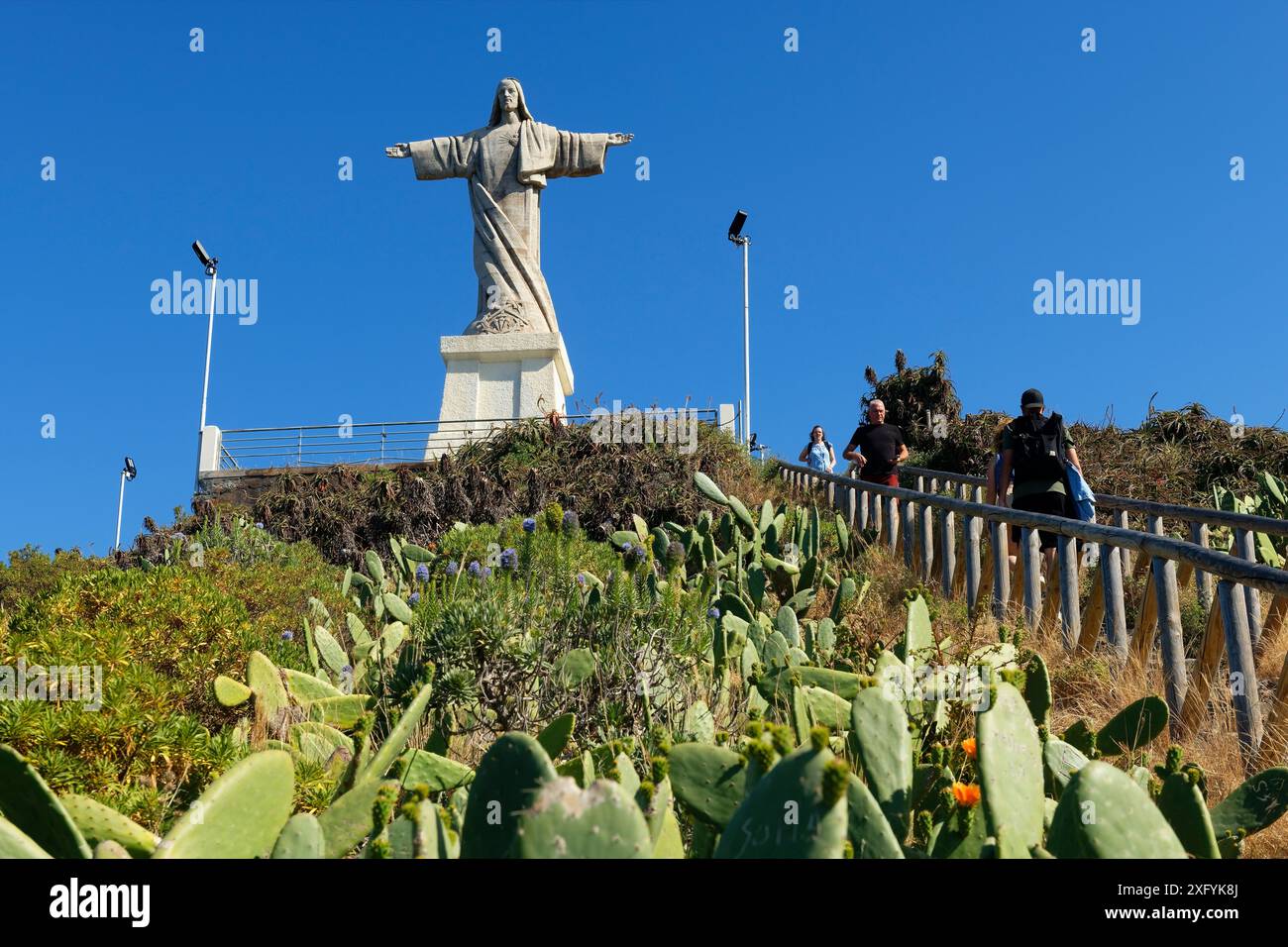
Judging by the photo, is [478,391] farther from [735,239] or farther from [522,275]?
[735,239]

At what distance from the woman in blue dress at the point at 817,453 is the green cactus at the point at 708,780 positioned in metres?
11.1

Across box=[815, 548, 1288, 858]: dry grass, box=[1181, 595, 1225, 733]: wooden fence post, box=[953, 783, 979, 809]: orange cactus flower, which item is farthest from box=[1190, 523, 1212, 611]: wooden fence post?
box=[953, 783, 979, 809]: orange cactus flower

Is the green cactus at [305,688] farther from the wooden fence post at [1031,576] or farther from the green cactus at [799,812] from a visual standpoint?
the wooden fence post at [1031,576]

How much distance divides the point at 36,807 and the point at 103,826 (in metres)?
0.14

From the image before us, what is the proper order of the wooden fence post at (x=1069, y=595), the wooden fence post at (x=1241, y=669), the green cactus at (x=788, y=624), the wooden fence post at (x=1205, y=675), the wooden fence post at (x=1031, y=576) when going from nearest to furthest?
1. the wooden fence post at (x=1241, y=669)
2. the wooden fence post at (x=1205, y=675)
3. the green cactus at (x=788, y=624)
4. the wooden fence post at (x=1069, y=595)
5. the wooden fence post at (x=1031, y=576)

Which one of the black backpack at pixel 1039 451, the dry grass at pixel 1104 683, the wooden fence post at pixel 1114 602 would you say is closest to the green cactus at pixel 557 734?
the dry grass at pixel 1104 683

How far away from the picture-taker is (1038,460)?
649 cm

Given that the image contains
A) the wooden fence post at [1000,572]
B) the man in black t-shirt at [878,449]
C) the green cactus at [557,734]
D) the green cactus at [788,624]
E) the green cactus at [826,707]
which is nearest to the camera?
the green cactus at [557,734]

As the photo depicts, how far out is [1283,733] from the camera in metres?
3.32

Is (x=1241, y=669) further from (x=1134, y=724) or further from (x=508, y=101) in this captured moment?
(x=508, y=101)

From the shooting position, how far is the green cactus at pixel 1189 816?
1.89 metres

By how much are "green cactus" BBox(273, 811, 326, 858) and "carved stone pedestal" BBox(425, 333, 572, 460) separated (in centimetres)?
1614
